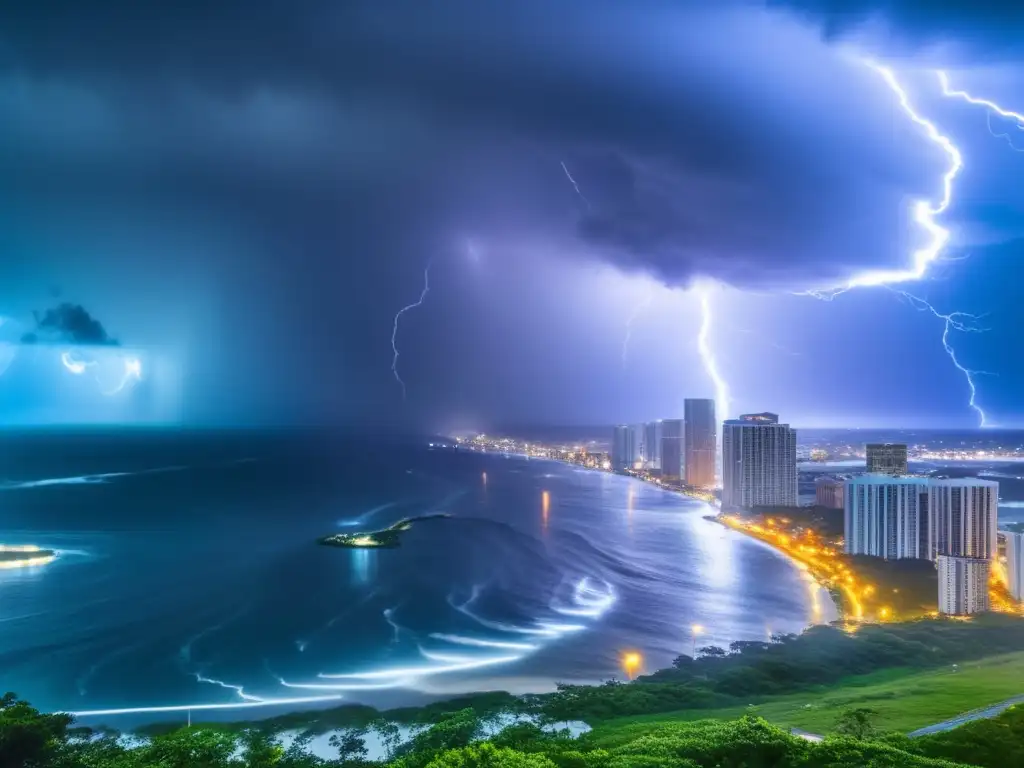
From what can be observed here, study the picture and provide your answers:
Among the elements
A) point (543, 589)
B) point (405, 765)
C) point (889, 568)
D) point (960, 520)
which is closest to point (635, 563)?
point (543, 589)

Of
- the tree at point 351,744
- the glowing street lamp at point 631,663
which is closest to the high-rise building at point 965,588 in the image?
the glowing street lamp at point 631,663

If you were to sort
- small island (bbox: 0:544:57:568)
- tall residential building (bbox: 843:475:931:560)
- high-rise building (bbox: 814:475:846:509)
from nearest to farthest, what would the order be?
small island (bbox: 0:544:57:568)
tall residential building (bbox: 843:475:931:560)
high-rise building (bbox: 814:475:846:509)

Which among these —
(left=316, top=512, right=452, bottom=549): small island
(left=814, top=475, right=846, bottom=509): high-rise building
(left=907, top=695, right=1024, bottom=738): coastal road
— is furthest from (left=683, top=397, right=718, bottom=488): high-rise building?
(left=907, top=695, right=1024, bottom=738): coastal road

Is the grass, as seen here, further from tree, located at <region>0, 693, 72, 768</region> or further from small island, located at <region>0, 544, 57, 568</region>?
small island, located at <region>0, 544, 57, 568</region>

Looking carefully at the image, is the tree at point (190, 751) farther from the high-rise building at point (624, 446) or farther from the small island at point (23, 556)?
the high-rise building at point (624, 446)

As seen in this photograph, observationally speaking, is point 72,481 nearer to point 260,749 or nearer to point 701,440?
point 260,749

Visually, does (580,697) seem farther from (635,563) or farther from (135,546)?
(135,546)
